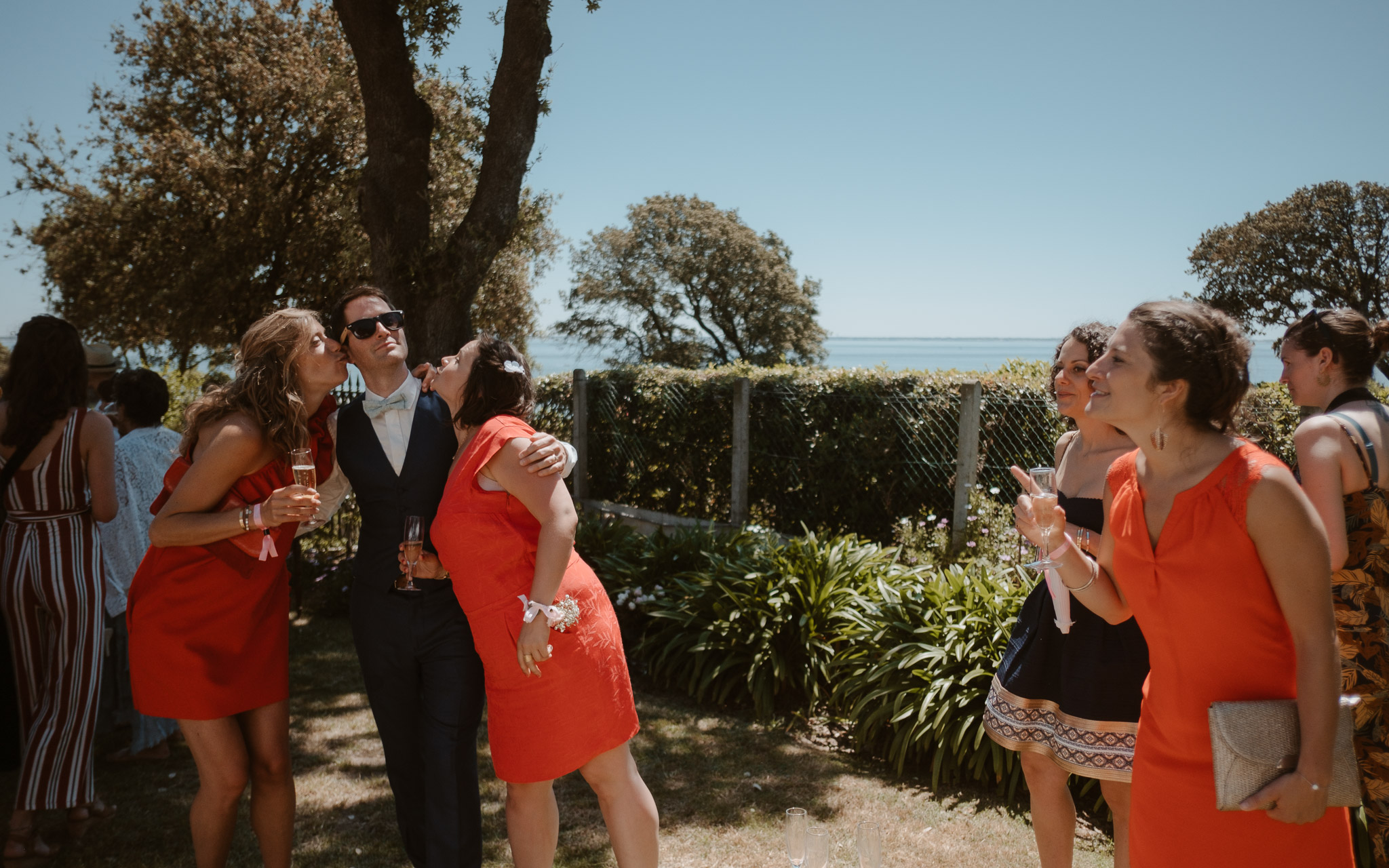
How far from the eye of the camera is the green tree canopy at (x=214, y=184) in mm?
15969

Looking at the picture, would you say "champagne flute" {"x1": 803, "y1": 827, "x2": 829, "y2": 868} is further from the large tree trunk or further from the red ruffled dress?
the large tree trunk

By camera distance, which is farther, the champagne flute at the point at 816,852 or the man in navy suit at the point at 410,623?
the man in navy suit at the point at 410,623

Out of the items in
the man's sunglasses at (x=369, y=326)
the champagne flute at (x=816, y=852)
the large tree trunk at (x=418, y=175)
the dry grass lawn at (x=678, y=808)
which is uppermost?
the large tree trunk at (x=418, y=175)

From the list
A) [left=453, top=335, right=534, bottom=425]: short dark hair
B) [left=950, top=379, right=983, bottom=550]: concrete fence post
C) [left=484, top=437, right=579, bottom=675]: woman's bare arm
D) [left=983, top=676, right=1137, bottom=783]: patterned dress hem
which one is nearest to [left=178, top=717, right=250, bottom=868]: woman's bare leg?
[left=484, top=437, right=579, bottom=675]: woman's bare arm

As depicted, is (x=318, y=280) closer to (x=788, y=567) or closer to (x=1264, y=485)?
(x=788, y=567)

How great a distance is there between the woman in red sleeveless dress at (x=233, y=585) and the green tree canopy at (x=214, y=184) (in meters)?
14.0

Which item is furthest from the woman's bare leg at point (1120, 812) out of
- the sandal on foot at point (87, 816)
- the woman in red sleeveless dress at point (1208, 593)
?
the sandal on foot at point (87, 816)

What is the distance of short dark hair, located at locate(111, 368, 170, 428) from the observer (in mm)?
5121

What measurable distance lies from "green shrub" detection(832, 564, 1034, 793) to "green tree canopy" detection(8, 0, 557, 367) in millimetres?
13308

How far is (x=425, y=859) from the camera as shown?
3021mm

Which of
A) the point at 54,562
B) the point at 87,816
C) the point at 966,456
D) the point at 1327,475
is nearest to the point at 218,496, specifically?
the point at 54,562

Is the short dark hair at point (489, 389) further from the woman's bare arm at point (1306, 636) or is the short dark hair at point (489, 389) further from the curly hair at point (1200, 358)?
the woman's bare arm at point (1306, 636)

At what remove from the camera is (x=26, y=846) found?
366 centimetres

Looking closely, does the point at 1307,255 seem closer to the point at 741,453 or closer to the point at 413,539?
the point at 741,453
